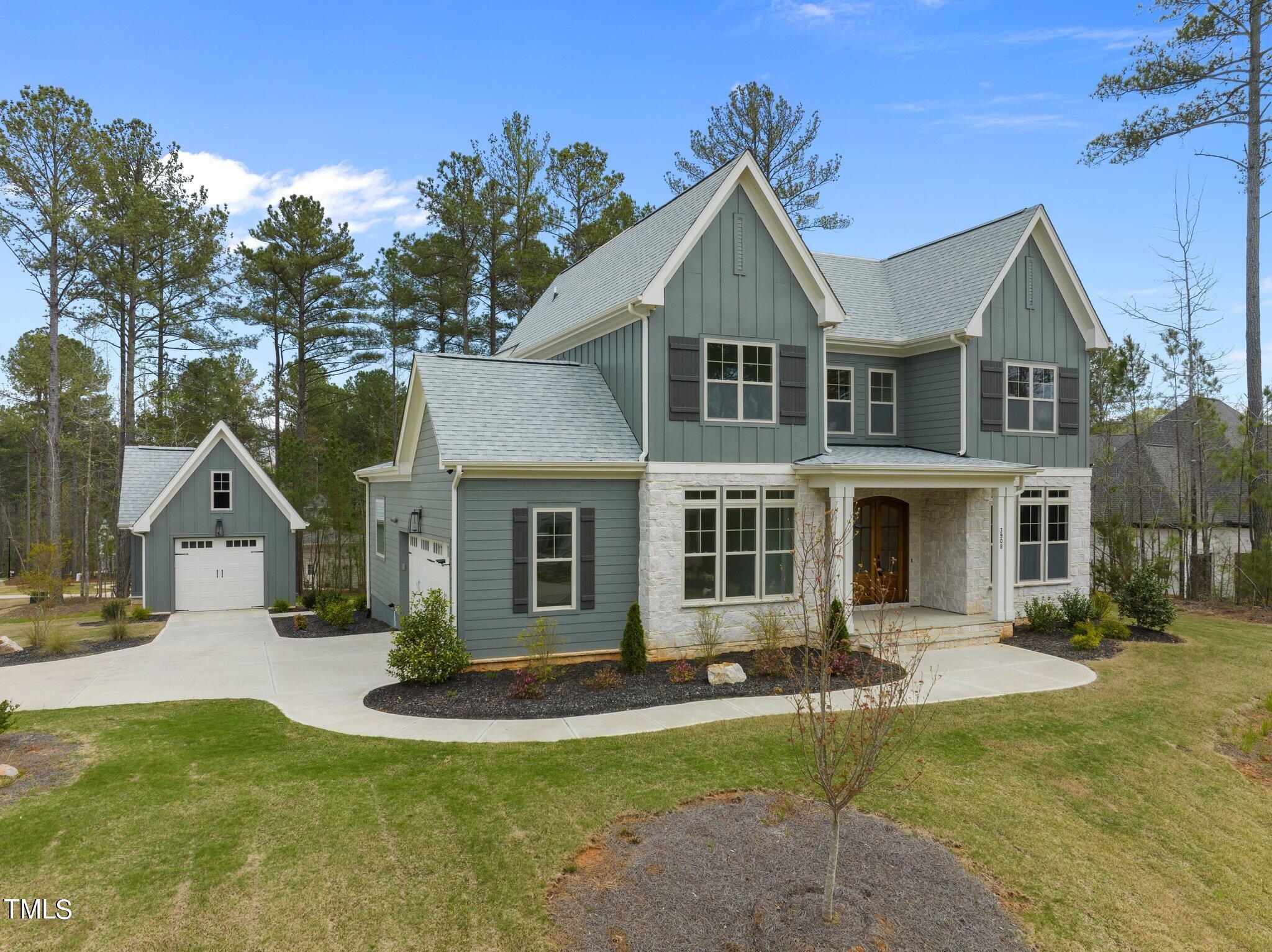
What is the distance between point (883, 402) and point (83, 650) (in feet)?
55.4

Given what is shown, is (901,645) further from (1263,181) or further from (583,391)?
(1263,181)

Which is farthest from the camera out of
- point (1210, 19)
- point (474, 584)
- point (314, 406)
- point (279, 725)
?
point (314, 406)

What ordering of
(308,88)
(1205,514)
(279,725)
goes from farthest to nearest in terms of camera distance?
(1205,514) < (308,88) < (279,725)

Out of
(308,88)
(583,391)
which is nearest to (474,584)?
(583,391)

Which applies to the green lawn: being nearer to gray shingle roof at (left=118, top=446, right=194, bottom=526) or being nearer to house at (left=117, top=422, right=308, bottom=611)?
house at (left=117, top=422, right=308, bottom=611)

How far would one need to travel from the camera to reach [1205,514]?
64.6ft

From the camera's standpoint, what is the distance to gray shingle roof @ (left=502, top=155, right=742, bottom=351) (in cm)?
1268

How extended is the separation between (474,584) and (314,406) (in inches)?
810

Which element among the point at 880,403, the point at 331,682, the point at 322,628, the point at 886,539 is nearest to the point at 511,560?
the point at 331,682

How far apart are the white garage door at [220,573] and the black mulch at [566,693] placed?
438 inches

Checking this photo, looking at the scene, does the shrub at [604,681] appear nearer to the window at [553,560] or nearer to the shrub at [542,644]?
the shrub at [542,644]

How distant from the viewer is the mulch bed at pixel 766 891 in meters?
4.68

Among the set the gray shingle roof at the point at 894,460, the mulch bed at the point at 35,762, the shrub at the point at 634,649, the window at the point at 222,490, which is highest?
the gray shingle roof at the point at 894,460

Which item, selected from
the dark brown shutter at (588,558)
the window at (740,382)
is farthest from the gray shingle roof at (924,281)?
the dark brown shutter at (588,558)
